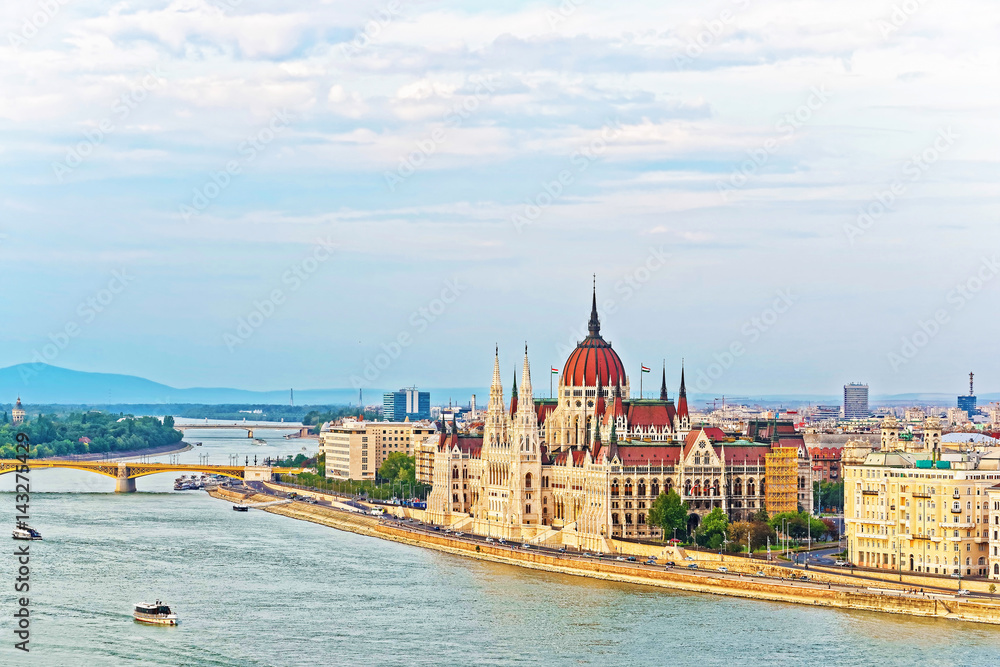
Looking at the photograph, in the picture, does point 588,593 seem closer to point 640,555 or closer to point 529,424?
point 640,555

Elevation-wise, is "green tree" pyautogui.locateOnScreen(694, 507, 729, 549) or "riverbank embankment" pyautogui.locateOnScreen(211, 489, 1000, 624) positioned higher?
"green tree" pyautogui.locateOnScreen(694, 507, 729, 549)

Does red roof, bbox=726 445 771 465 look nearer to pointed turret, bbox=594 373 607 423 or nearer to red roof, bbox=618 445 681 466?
red roof, bbox=618 445 681 466

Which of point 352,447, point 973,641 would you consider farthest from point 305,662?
point 352,447

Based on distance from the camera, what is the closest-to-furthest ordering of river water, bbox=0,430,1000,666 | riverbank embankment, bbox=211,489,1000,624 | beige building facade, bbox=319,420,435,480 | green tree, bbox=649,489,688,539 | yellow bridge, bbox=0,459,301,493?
river water, bbox=0,430,1000,666 → riverbank embankment, bbox=211,489,1000,624 → green tree, bbox=649,489,688,539 → yellow bridge, bbox=0,459,301,493 → beige building facade, bbox=319,420,435,480

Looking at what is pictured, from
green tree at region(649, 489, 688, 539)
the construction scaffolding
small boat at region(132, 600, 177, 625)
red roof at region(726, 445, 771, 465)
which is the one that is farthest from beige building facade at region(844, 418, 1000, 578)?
small boat at region(132, 600, 177, 625)

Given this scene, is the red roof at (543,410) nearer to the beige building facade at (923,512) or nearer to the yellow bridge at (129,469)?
the beige building facade at (923,512)

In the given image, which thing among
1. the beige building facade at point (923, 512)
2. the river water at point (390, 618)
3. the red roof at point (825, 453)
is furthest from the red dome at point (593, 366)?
the beige building facade at point (923, 512)
